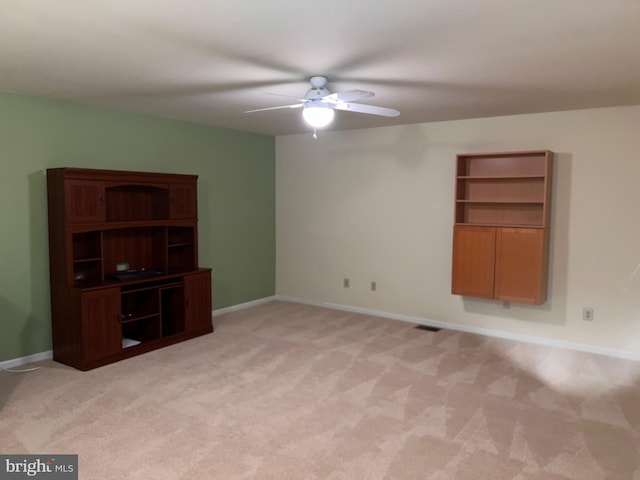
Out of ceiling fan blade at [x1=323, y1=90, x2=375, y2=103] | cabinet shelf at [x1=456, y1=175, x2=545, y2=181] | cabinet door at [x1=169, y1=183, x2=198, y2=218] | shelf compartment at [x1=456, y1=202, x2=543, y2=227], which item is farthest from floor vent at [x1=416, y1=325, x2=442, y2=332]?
ceiling fan blade at [x1=323, y1=90, x2=375, y2=103]

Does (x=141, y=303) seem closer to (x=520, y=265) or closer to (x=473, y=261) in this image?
(x=473, y=261)

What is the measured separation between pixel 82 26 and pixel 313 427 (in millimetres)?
2625

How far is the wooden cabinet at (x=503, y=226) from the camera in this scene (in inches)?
179

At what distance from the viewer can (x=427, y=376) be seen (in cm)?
386

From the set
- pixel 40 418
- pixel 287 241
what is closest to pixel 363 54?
pixel 40 418

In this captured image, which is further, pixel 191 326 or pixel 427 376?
pixel 191 326

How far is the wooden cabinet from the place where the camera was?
455cm

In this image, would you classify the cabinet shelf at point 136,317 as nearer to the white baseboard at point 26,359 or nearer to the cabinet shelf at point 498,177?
the white baseboard at point 26,359

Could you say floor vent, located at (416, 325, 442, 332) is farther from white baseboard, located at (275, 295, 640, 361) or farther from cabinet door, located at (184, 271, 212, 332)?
cabinet door, located at (184, 271, 212, 332)

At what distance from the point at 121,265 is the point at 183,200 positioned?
878 millimetres

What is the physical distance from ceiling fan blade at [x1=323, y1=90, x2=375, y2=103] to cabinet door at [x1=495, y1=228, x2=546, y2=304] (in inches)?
95.7

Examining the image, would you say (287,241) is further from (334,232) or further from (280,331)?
(280,331)

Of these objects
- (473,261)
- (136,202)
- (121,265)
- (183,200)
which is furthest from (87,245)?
(473,261)

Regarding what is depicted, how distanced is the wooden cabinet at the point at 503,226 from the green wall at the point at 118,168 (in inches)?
104
